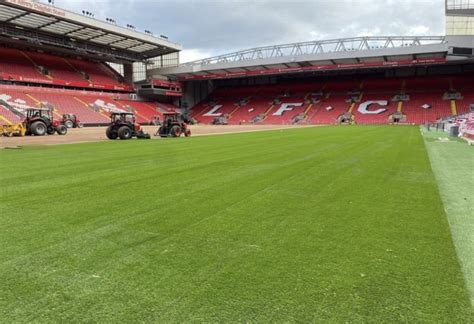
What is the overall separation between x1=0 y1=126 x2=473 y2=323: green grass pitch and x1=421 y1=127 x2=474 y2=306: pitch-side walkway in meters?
0.13

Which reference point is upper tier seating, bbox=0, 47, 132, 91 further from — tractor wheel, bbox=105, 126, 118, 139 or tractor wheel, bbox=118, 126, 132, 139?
tractor wheel, bbox=118, 126, 132, 139

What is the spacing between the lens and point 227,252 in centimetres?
379

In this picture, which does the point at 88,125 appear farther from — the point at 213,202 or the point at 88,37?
the point at 213,202

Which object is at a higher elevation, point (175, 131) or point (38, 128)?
point (38, 128)

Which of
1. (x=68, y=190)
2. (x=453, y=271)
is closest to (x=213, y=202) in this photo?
(x=68, y=190)

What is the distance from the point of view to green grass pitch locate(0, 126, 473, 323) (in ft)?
8.96

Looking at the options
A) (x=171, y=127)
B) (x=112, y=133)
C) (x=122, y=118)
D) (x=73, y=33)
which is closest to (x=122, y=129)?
(x=112, y=133)

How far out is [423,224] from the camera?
15.7 ft

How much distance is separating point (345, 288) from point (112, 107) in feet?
189

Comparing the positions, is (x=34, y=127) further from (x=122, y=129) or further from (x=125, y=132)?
(x=125, y=132)

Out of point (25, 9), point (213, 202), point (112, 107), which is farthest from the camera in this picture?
point (112, 107)

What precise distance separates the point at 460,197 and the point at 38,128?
25361mm

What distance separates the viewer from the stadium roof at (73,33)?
4172 centimetres

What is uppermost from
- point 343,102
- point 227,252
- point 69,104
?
point 343,102
